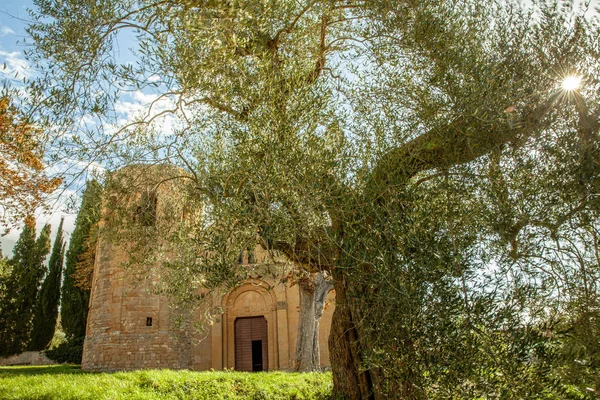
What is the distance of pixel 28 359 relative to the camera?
2294cm

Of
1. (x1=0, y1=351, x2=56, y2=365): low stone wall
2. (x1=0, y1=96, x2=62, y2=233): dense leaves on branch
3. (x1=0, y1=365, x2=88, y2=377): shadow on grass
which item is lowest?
(x1=0, y1=365, x2=88, y2=377): shadow on grass

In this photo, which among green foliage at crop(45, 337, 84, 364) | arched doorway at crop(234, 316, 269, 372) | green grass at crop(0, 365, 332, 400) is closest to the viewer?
green grass at crop(0, 365, 332, 400)

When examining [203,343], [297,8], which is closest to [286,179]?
[297,8]

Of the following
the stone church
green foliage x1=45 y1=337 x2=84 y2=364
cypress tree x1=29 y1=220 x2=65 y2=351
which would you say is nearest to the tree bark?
the stone church

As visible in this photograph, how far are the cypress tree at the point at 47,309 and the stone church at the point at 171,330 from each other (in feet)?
27.7

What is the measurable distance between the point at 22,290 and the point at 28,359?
4.11 m

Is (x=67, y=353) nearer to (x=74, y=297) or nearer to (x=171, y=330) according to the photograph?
(x=74, y=297)

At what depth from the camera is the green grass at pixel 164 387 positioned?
25.6 ft

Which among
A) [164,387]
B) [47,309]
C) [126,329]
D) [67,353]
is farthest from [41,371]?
[47,309]

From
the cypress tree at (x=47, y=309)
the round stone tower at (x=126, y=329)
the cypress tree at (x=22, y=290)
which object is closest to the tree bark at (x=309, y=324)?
the round stone tower at (x=126, y=329)

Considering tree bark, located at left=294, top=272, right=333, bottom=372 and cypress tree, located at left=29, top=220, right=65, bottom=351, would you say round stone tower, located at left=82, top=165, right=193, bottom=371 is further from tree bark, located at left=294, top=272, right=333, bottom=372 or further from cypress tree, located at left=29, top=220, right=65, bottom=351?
cypress tree, located at left=29, top=220, right=65, bottom=351

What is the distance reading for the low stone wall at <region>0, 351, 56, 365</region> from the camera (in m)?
22.8

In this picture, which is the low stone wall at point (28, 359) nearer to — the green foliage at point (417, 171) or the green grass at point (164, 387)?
the green grass at point (164, 387)

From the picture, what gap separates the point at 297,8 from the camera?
7285 millimetres
